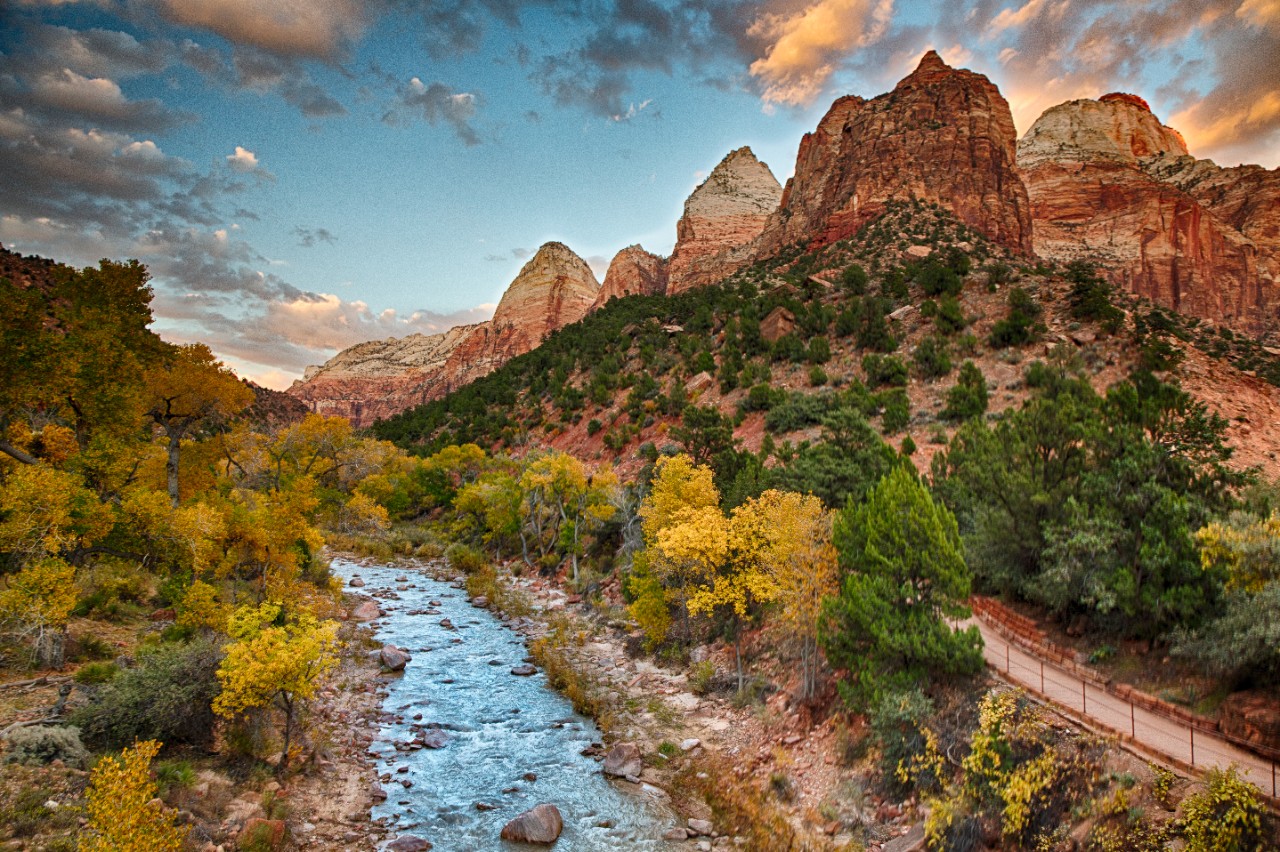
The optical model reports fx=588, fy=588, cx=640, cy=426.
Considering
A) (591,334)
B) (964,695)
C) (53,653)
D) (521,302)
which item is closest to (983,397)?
(964,695)

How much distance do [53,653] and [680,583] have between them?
17948 millimetres

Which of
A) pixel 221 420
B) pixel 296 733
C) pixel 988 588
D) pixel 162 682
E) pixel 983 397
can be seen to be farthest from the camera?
pixel 983 397

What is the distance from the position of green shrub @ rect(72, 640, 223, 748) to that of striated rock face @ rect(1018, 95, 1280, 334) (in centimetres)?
8920

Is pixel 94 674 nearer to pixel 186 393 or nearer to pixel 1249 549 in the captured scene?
pixel 186 393

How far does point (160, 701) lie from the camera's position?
12320 mm

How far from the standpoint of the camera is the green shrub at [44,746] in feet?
34.0

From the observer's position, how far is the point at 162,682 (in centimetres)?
1264

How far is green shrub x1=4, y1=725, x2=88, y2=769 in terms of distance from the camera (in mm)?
10359

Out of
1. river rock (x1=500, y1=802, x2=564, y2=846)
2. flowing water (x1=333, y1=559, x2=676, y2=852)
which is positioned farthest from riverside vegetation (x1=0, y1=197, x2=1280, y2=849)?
river rock (x1=500, y1=802, x2=564, y2=846)

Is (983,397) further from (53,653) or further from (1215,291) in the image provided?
(1215,291)

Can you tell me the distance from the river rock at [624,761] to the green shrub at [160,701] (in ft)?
31.2

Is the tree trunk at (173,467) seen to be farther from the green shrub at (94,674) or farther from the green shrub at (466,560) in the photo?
the green shrub at (466,560)

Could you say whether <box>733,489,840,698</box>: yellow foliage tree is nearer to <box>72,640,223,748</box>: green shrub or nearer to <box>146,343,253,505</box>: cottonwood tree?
<box>72,640,223,748</box>: green shrub

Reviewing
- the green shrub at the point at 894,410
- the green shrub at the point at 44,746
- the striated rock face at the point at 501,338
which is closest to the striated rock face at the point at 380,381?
the striated rock face at the point at 501,338
